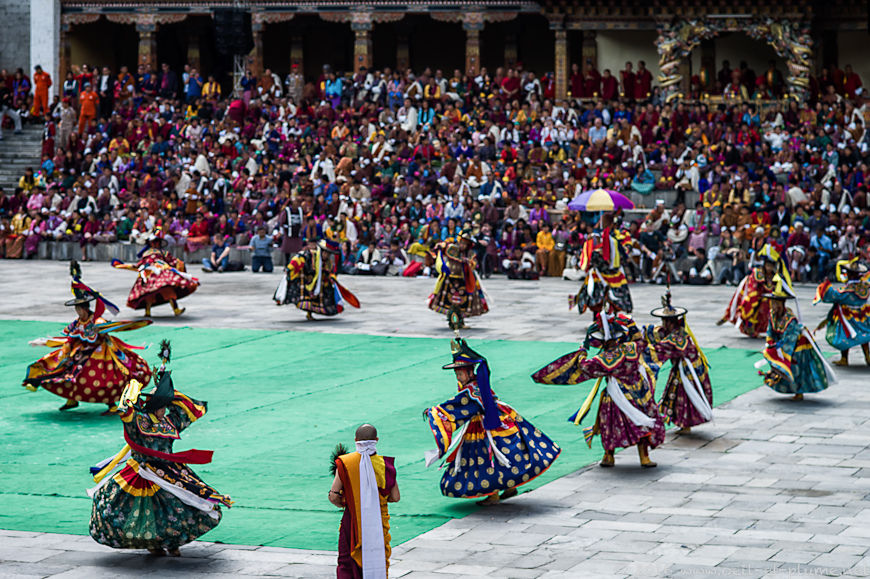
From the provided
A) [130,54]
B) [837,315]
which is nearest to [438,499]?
[837,315]

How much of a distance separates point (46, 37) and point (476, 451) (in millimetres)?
30455

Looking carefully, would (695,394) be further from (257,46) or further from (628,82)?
(257,46)

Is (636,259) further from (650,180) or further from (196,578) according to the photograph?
(196,578)

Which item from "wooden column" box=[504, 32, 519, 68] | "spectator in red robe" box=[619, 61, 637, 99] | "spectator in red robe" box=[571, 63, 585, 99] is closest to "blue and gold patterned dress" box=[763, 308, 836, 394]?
"spectator in red robe" box=[619, 61, 637, 99]

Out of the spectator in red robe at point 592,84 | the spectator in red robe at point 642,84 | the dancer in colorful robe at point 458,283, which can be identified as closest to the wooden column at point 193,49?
the spectator in red robe at point 592,84

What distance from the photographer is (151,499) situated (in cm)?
891

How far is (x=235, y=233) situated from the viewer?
3003 centimetres

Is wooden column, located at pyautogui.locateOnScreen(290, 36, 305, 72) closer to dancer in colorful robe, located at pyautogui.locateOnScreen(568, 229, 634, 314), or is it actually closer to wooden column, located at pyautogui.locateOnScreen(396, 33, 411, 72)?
wooden column, located at pyautogui.locateOnScreen(396, 33, 411, 72)

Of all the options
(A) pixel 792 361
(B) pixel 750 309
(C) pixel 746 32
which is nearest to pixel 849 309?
(B) pixel 750 309

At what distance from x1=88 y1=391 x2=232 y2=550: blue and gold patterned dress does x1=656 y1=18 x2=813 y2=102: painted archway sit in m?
24.6

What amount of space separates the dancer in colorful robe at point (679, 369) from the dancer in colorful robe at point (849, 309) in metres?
4.25

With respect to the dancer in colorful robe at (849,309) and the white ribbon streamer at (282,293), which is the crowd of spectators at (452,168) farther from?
the dancer in colorful robe at (849,309)

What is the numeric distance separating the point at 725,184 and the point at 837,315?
36.9 ft

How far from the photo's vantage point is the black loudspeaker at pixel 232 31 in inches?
1331
